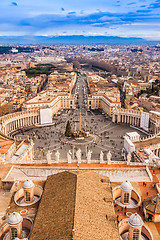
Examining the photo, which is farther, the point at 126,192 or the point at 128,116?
the point at 128,116

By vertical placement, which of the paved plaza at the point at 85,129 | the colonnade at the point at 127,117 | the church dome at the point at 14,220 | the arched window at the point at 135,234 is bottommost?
the paved plaza at the point at 85,129

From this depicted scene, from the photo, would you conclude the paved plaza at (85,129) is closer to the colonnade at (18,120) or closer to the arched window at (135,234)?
the colonnade at (18,120)

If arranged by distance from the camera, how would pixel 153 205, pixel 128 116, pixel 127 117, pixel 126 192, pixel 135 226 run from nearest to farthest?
pixel 135 226
pixel 153 205
pixel 126 192
pixel 128 116
pixel 127 117

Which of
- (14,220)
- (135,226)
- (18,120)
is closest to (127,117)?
(18,120)

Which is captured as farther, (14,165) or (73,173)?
(14,165)

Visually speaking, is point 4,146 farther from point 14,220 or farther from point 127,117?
point 127,117

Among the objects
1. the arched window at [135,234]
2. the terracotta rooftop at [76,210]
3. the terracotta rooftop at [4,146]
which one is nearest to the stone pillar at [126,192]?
the terracotta rooftop at [76,210]

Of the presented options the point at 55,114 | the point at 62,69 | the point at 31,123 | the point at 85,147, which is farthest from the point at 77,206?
the point at 62,69

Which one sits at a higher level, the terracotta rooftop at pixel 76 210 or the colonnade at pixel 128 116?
the terracotta rooftop at pixel 76 210

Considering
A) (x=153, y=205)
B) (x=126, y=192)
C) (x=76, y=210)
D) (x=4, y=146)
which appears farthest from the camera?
(x=4, y=146)

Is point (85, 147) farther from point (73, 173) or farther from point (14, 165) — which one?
point (73, 173)

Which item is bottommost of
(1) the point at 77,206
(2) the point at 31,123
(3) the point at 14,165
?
(2) the point at 31,123
